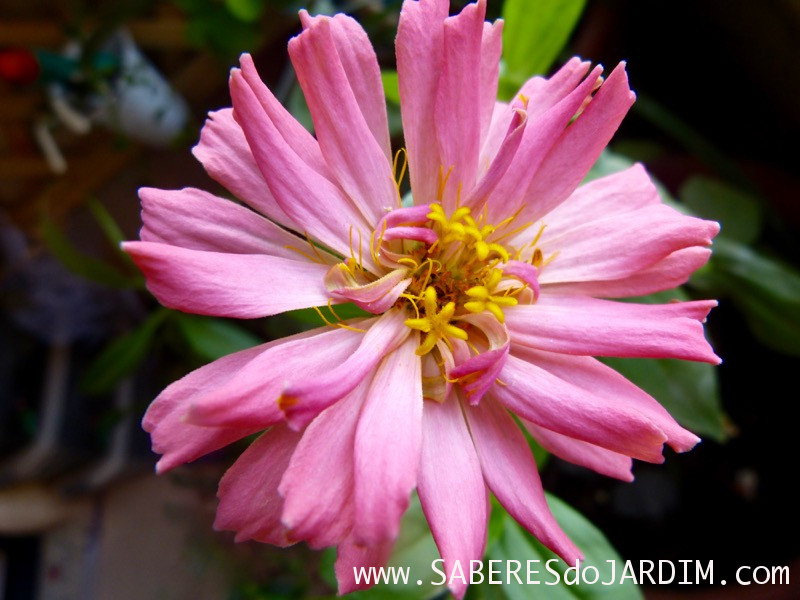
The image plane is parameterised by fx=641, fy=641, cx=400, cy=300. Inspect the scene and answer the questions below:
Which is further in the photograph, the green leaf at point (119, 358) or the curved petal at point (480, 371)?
the green leaf at point (119, 358)

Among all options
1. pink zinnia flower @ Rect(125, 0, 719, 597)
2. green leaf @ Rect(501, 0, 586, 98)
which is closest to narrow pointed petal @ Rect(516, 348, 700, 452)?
pink zinnia flower @ Rect(125, 0, 719, 597)

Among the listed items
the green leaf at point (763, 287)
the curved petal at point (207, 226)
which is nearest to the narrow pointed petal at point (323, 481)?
the curved petal at point (207, 226)

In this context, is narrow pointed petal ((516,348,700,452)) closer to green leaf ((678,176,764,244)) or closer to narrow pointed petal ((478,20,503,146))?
narrow pointed petal ((478,20,503,146))

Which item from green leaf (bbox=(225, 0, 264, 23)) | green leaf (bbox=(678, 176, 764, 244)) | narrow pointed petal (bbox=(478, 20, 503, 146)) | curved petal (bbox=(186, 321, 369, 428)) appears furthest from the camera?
green leaf (bbox=(678, 176, 764, 244))

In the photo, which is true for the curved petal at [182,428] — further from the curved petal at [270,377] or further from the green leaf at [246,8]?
the green leaf at [246,8]

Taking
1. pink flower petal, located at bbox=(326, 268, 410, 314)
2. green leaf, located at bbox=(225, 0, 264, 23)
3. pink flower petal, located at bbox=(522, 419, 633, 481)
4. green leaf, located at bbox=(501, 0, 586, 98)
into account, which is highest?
green leaf, located at bbox=(501, 0, 586, 98)

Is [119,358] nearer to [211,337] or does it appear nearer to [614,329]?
[211,337]

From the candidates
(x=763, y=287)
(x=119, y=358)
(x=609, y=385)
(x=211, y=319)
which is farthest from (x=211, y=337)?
(x=763, y=287)
